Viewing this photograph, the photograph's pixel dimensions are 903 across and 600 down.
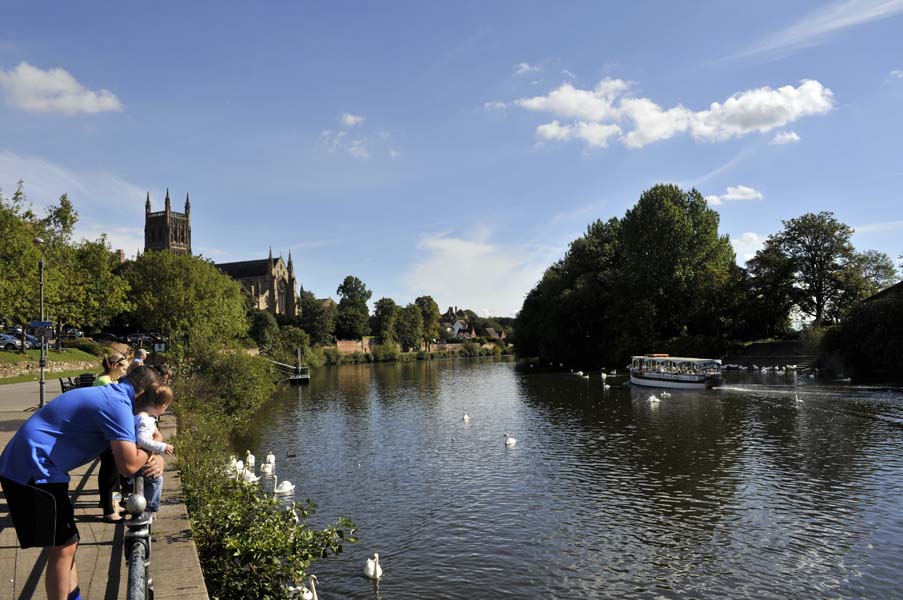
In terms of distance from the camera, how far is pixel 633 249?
67625 millimetres

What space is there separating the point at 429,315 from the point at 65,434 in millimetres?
145745

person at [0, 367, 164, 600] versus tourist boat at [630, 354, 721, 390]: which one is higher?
person at [0, 367, 164, 600]

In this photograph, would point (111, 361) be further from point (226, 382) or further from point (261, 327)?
point (261, 327)

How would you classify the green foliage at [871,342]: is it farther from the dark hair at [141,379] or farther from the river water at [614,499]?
the dark hair at [141,379]

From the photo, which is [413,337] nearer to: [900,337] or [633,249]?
[633,249]

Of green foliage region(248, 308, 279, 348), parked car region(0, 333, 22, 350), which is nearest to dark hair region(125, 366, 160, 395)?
parked car region(0, 333, 22, 350)

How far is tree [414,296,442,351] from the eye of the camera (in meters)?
150

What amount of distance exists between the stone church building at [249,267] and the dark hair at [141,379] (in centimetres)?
11314

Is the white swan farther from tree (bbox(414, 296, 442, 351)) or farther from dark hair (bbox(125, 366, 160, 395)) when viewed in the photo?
tree (bbox(414, 296, 442, 351))

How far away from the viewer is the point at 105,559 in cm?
662

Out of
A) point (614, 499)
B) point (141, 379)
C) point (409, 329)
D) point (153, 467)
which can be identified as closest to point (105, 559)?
point (153, 467)

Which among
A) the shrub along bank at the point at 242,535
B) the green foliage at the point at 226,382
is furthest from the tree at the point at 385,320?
the shrub along bank at the point at 242,535

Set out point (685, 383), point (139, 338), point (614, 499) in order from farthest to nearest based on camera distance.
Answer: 1. point (139, 338)
2. point (685, 383)
3. point (614, 499)

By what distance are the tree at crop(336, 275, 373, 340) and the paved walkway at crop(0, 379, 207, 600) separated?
113 metres
